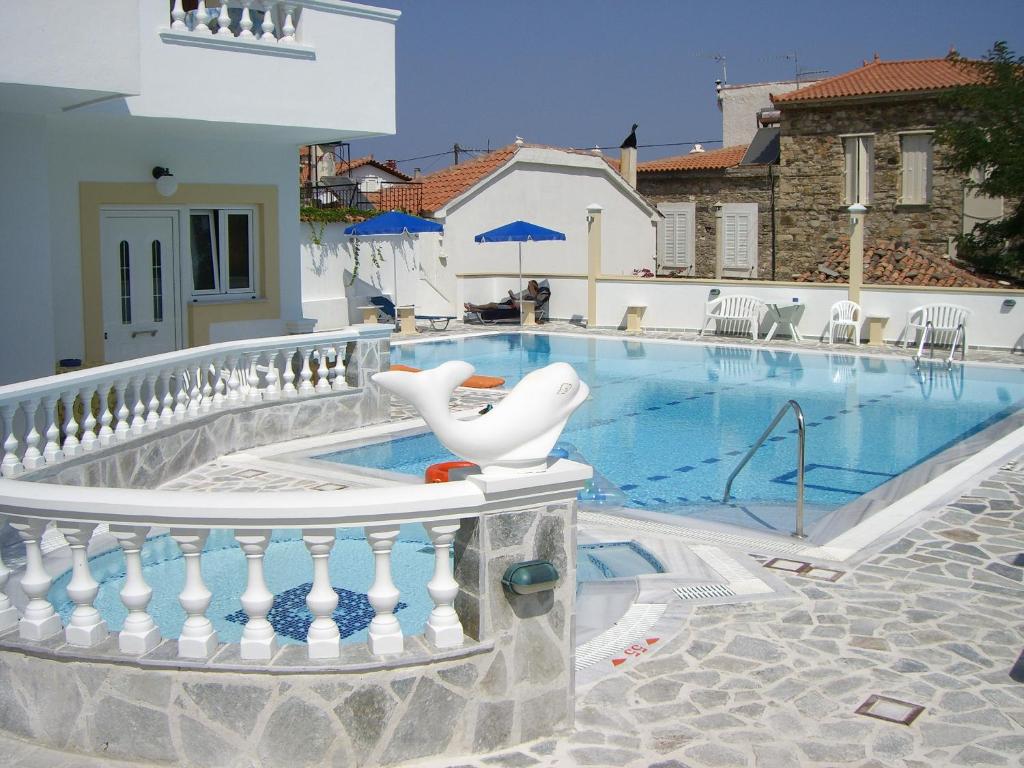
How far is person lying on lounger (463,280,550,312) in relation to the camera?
2723 centimetres

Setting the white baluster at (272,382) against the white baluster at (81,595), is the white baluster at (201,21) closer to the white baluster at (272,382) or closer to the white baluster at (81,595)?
the white baluster at (272,382)

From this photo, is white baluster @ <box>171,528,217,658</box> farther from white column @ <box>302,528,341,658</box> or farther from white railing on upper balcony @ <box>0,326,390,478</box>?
white railing on upper balcony @ <box>0,326,390,478</box>

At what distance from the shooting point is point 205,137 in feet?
49.7

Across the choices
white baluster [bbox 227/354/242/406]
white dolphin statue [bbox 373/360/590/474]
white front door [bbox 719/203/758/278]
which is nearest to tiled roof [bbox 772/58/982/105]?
white front door [bbox 719/203/758/278]

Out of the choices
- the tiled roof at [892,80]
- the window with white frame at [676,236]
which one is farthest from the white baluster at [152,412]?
the window with white frame at [676,236]

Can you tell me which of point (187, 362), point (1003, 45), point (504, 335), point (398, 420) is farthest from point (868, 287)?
point (187, 362)

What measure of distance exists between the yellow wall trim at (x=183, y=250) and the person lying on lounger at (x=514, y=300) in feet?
36.3

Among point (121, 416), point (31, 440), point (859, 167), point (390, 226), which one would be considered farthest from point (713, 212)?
point (31, 440)

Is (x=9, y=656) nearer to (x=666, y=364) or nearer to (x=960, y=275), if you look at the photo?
(x=666, y=364)

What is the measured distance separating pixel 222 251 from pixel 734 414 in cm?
795

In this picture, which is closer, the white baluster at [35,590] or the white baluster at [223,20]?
the white baluster at [35,590]

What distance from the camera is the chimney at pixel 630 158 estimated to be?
121 ft

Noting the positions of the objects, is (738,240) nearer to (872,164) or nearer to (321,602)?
(872,164)

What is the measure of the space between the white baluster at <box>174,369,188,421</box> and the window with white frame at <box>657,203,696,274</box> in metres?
27.1
